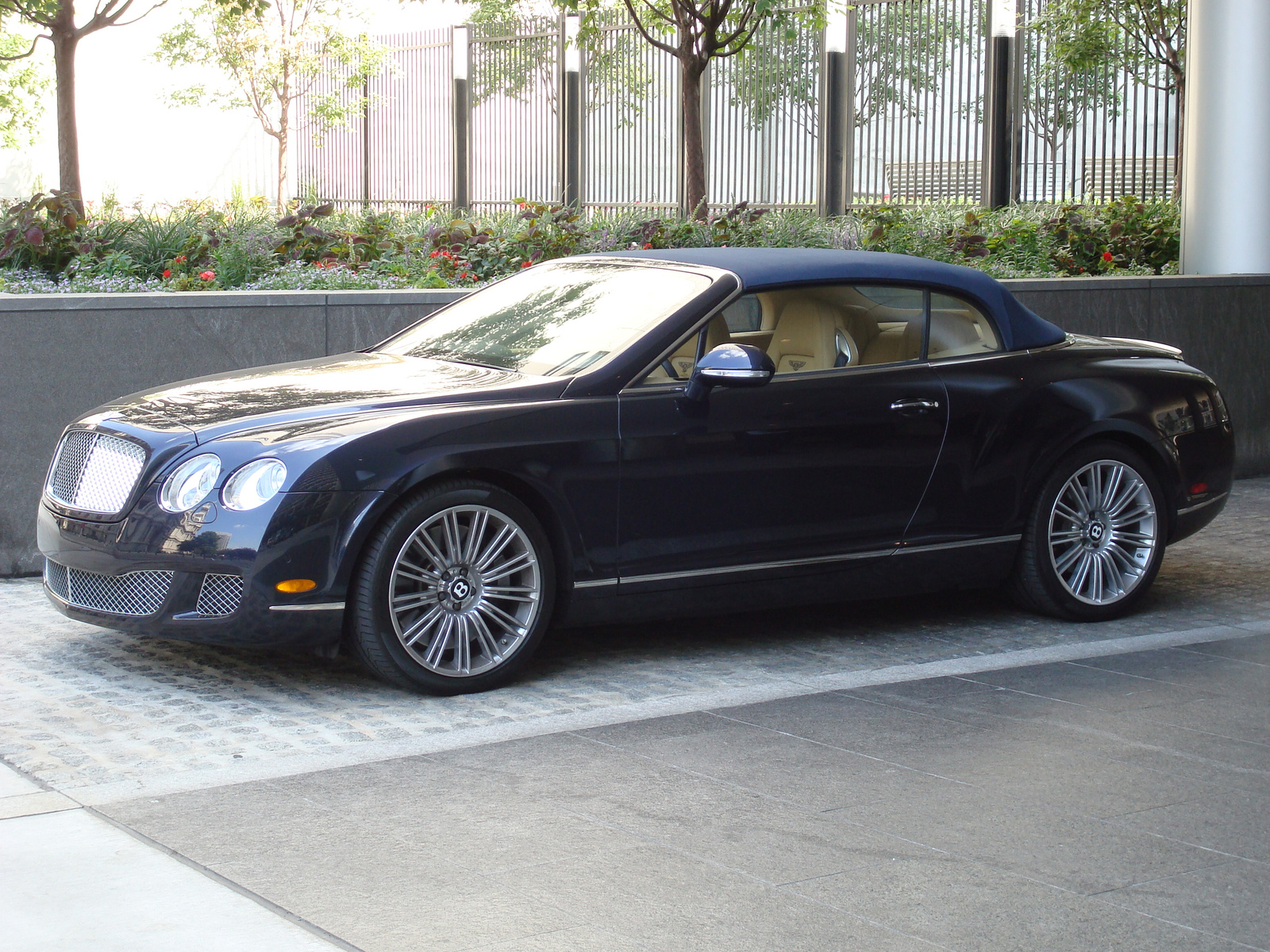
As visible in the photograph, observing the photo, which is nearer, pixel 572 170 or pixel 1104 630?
pixel 1104 630

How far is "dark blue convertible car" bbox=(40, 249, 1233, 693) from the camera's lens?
5512mm

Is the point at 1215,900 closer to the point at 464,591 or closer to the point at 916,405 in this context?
the point at 464,591

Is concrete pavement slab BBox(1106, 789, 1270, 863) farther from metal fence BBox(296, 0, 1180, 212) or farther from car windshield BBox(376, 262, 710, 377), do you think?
metal fence BBox(296, 0, 1180, 212)

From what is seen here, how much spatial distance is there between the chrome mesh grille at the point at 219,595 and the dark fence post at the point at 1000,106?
15693 mm

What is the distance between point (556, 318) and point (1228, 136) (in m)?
7.49

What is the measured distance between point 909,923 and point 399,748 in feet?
6.40

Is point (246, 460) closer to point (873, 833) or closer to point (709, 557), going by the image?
point (709, 557)

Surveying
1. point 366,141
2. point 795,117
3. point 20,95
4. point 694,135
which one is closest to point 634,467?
point 694,135

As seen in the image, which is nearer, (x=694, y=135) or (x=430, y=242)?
(x=430, y=242)

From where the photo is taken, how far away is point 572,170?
25.5 m

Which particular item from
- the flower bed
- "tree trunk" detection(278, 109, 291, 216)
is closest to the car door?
the flower bed

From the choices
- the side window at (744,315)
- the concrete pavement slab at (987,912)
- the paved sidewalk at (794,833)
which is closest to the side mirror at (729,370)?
the side window at (744,315)

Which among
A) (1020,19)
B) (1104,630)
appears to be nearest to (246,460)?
(1104,630)

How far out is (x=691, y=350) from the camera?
6.22 metres
